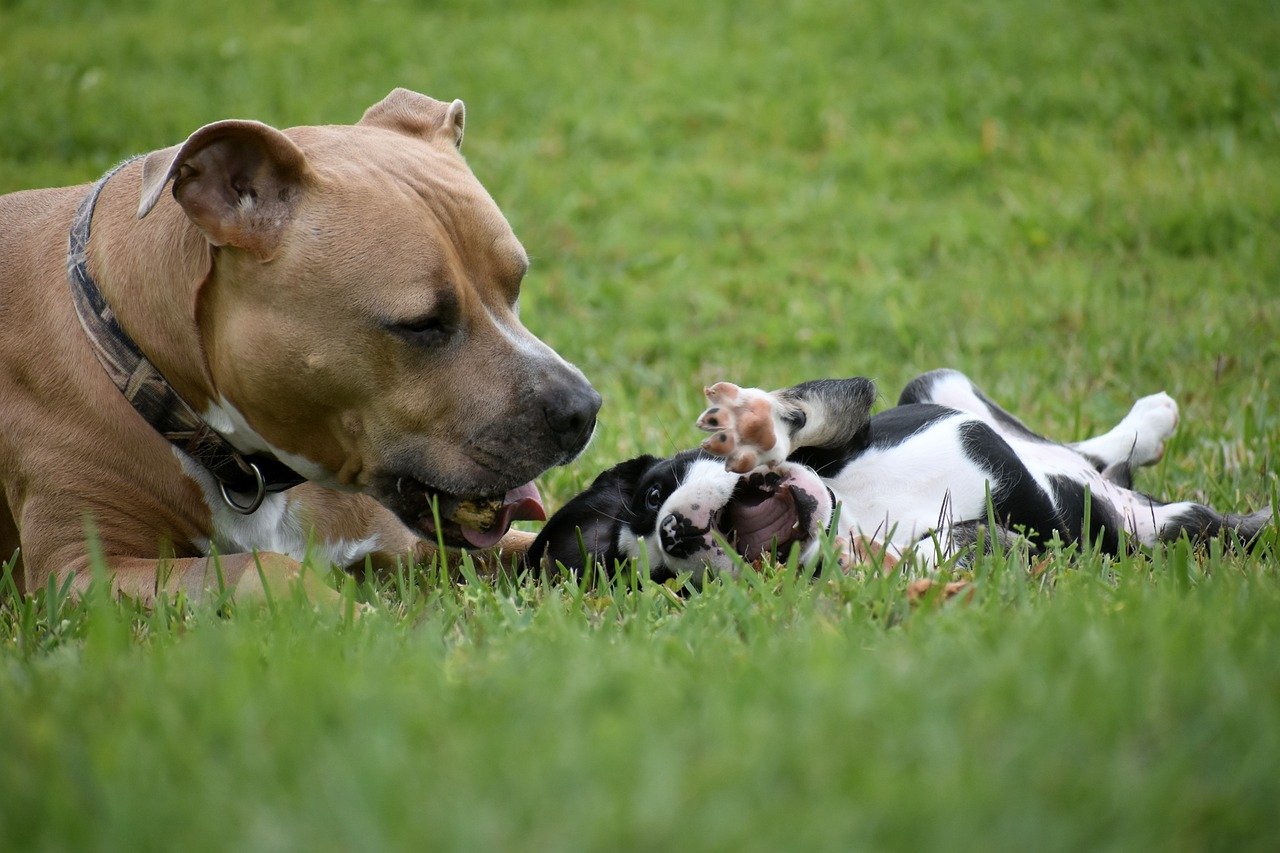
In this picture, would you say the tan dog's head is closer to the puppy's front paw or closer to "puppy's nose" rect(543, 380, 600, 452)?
"puppy's nose" rect(543, 380, 600, 452)

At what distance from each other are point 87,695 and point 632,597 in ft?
4.40

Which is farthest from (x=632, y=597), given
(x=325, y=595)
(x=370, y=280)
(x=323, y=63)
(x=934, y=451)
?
(x=323, y=63)

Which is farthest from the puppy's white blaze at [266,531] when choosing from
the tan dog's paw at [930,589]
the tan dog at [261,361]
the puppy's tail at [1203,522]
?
the puppy's tail at [1203,522]

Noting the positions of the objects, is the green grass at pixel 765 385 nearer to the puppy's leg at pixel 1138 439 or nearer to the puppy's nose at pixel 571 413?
the puppy's leg at pixel 1138 439

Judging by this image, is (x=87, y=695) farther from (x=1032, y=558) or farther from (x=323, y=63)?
(x=323, y=63)

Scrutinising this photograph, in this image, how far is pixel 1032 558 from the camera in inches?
138

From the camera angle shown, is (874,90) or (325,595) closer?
(325,595)

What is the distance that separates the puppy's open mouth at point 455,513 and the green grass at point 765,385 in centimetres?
22

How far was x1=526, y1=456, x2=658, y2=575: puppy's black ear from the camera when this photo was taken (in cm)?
377

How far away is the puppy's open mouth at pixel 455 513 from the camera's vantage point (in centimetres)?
346

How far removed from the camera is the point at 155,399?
3.39m

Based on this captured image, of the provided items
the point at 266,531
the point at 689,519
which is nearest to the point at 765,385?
the point at 689,519

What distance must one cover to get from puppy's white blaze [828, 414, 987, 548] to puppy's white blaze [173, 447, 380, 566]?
1.51 metres

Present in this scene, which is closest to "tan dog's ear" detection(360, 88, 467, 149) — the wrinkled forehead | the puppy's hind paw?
the wrinkled forehead
